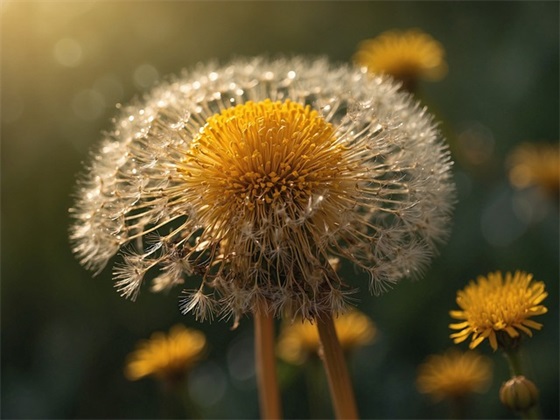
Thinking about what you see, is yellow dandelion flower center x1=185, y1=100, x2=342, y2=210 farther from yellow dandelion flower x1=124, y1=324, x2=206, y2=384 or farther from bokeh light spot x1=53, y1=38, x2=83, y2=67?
bokeh light spot x1=53, y1=38, x2=83, y2=67

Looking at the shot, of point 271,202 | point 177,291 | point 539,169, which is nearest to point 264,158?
point 271,202

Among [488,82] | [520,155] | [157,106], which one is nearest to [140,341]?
[157,106]

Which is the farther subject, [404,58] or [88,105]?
[88,105]

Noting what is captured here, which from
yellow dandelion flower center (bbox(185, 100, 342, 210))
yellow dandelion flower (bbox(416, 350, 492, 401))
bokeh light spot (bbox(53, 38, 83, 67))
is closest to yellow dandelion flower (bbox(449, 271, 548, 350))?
yellow dandelion flower center (bbox(185, 100, 342, 210))

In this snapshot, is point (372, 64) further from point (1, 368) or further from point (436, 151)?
point (1, 368)

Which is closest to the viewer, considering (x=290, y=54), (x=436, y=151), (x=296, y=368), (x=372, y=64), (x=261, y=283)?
(x=261, y=283)

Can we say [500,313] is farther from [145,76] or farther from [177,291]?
[145,76]

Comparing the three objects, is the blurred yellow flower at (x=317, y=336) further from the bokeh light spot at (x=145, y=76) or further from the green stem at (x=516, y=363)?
the bokeh light spot at (x=145, y=76)
